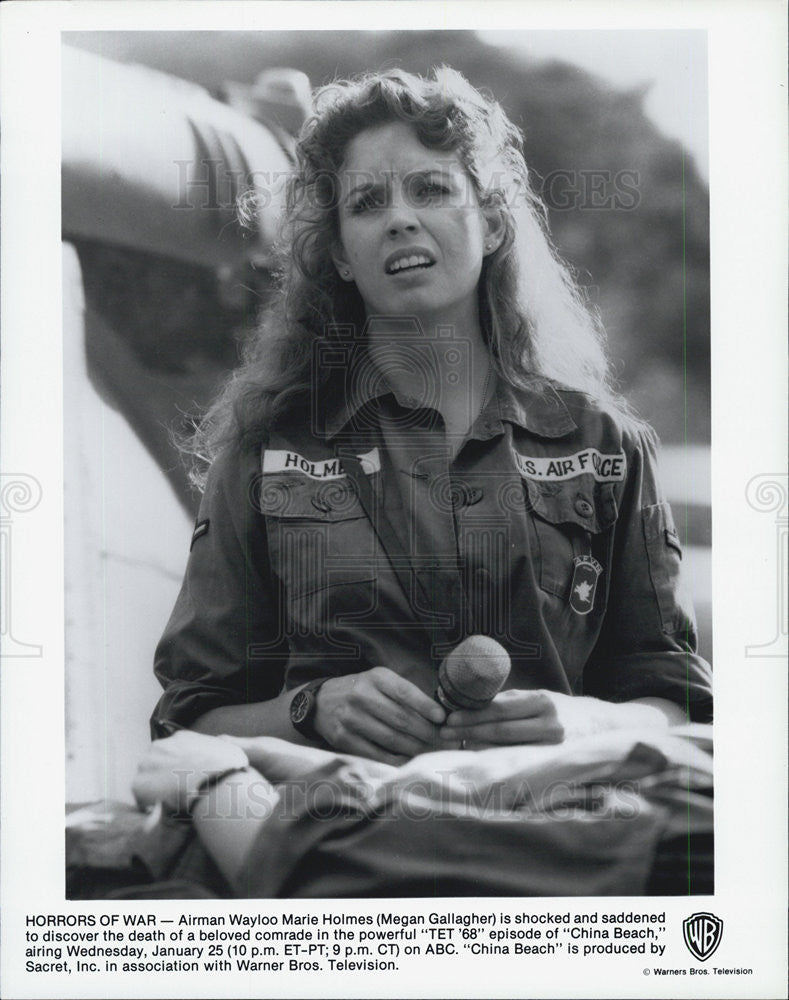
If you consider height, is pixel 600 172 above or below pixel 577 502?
above

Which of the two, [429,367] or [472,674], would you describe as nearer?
[472,674]

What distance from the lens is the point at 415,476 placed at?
3.94m

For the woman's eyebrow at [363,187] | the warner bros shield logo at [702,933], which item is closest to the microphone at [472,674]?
the warner bros shield logo at [702,933]

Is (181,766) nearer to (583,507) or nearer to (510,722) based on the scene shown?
(510,722)

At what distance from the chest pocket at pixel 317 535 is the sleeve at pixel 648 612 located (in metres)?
0.75

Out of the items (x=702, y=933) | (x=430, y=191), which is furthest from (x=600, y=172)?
(x=702, y=933)

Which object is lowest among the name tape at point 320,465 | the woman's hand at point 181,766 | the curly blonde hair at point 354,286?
the woman's hand at point 181,766

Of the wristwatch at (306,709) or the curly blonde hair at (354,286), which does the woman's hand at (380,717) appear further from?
the curly blonde hair at (354,286)

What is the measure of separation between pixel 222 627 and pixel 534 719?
3.17 ft

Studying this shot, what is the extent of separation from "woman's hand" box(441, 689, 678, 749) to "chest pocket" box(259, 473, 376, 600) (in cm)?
52

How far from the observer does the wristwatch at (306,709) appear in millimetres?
3873

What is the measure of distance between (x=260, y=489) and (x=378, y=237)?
2.74 ft

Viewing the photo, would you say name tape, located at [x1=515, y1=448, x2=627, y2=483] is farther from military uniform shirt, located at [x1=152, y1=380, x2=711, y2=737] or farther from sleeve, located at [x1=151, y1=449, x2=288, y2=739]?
sleeve, located at [x1=151, y1=449, x2=288, y2=739]

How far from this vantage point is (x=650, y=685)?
3.96 m
